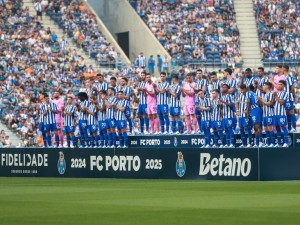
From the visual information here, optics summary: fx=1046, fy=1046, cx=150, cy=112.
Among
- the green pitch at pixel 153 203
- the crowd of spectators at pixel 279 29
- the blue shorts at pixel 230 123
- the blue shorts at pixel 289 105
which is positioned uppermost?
the crowd of spectators at pixel 279 29

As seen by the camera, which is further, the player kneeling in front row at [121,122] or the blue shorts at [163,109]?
the blue shorts at [163,109]

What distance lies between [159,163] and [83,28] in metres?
25.8

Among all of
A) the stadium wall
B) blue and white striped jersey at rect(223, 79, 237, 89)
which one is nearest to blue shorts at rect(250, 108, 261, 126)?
blue and white striped jersey at rect(223, 79, 237, 89)

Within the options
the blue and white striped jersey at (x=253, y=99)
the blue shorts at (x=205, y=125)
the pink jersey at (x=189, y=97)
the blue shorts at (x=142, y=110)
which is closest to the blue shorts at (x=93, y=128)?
the blue shorts at (x=142, y=110)

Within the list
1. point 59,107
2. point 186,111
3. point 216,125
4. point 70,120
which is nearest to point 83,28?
point 70,120

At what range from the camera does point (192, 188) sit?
1038 inches

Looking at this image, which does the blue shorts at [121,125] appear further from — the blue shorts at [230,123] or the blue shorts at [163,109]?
the blue shorts at [230,123]

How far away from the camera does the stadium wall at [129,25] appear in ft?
190

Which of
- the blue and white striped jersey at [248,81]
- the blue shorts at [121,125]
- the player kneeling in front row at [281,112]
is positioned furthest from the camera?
the blue shorts at [121,125]

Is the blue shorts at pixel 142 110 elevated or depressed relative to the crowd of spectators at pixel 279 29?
depressed

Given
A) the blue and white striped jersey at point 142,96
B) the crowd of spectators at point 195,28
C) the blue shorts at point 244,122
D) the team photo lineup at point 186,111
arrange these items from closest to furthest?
the team photo lineup at point 186,111 → the blue shorts at point 244,122 → the blue and white striped jersey at point 142,96 → the crowd of spectators at point 195,28

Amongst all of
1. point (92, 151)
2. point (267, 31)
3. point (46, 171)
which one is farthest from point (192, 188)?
point (267, 31)

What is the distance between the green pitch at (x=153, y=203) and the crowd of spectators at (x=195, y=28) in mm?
28414

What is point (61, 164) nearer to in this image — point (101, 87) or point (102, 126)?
point (102, 126)
